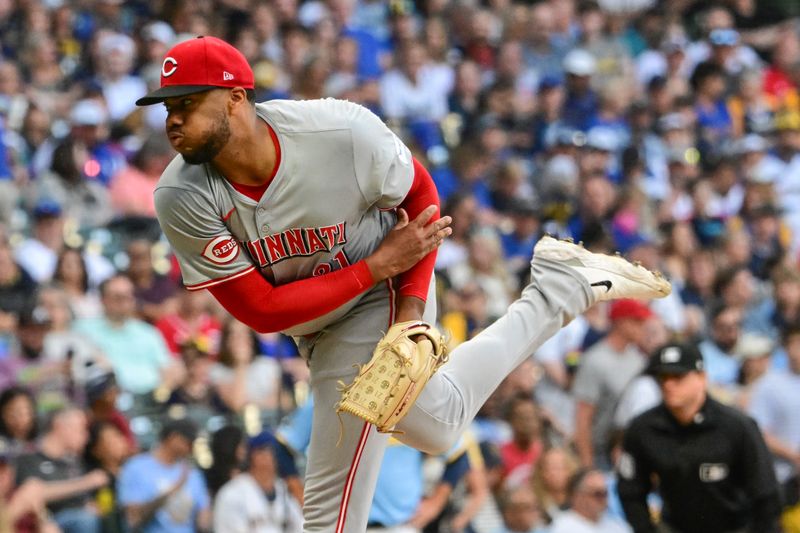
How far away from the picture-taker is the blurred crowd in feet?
25.1

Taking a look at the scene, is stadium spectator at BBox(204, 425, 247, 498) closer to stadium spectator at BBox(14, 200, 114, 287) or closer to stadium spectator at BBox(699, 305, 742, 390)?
stadium spectator at BBox(14, 200, 114, 287)

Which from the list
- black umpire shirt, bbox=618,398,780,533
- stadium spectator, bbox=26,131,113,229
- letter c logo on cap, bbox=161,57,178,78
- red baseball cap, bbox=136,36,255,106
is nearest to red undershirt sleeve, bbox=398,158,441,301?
red baseball cap, bbox=136,36,255,106

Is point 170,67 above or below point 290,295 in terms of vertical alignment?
above

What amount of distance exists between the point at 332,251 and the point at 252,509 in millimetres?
3082

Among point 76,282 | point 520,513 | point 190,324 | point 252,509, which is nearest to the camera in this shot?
point 252,509

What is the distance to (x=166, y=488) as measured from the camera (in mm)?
7422

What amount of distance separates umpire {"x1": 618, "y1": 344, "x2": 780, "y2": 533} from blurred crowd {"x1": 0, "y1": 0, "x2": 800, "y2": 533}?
4.42ft

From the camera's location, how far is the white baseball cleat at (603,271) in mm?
5324

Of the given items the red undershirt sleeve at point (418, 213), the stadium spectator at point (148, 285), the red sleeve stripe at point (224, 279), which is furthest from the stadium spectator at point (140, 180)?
the red sleeve stripe at point (224, 279)

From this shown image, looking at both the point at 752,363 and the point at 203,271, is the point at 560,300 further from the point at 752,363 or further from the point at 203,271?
the point at 752,363

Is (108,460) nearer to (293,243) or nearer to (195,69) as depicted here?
(293,243)

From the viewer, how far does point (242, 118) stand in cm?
449

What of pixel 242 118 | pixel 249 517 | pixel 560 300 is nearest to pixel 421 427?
pixel 560 300

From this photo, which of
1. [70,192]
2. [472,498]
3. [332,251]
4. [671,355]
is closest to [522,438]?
[472,498]
